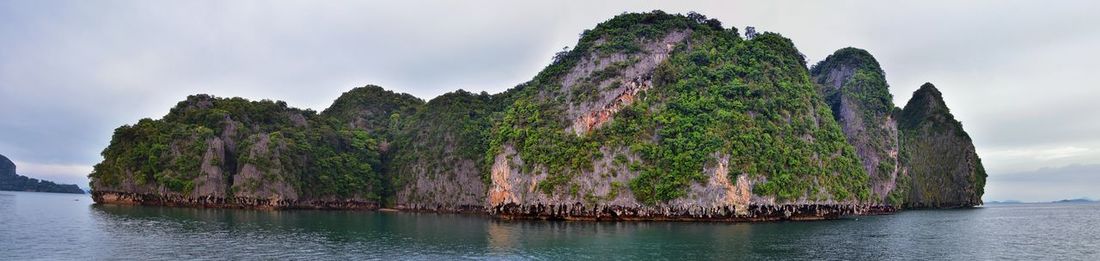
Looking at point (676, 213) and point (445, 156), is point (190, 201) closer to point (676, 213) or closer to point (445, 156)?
A: point (445, 156)

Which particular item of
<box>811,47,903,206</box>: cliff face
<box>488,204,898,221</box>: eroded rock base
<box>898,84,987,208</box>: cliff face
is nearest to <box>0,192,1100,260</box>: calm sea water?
<box>488,204,898,221</box>: eroded rock base

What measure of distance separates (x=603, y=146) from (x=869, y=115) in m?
63.5

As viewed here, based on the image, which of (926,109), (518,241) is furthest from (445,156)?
(926,109)

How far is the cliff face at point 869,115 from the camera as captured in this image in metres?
117

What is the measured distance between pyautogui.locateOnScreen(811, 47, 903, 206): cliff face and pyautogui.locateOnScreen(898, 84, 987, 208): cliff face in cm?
1769

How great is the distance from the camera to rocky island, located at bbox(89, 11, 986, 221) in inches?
3125

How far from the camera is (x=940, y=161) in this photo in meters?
146

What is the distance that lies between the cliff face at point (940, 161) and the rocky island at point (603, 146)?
0.47 metres

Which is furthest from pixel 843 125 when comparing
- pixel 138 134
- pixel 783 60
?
pixel 138 134

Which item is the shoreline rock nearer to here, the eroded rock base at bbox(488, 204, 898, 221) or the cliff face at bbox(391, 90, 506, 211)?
the eroded rock base at bbox(488, 204, 898, 221)

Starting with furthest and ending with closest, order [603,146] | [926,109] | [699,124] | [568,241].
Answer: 1. [926,109]
2. [699,124]
3. [603,146]
4. [568,241]

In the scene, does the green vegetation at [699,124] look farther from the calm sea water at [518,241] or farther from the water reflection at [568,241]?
the calm sea water at [518,241]

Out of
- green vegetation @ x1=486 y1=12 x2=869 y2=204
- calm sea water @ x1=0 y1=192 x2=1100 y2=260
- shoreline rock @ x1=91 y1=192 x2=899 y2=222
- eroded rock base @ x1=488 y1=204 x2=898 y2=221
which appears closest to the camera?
calm sea water @ x1=0 y1=192 x2=1100 y2=260

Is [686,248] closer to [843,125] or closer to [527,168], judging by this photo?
[527,168]
